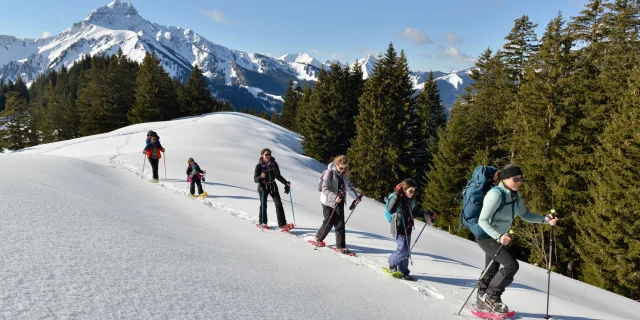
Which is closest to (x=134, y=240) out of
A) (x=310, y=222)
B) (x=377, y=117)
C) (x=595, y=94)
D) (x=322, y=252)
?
(x=322, y=252)

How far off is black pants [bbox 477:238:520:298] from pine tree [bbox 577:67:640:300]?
1491cm

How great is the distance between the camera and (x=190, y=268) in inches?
191

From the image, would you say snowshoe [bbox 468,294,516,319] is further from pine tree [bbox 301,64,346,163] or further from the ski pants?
pine tree [bbox 301,64,346,163]

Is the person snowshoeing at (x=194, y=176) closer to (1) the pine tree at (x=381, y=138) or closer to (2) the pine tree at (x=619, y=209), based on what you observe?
(1) the pine tree at (x=381, y=138)

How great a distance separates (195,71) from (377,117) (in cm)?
3641

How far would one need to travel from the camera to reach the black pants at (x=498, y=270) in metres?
4.89

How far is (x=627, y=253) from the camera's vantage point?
15227 millimetres

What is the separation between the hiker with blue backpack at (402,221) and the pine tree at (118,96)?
51.7 m

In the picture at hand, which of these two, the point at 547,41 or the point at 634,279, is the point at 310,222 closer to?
the point at 634,279

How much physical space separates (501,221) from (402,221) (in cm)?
179

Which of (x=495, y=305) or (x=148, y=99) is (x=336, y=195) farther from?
(x=148, y=99)

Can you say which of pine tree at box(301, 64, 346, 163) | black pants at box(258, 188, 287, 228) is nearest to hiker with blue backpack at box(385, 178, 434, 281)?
black pants at box(258, 188, 287, 228)

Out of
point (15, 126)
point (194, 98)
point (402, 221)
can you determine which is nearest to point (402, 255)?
point (402, 221)

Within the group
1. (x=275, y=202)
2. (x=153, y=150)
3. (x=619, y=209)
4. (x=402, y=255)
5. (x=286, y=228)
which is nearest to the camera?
(x=402, y=255)
